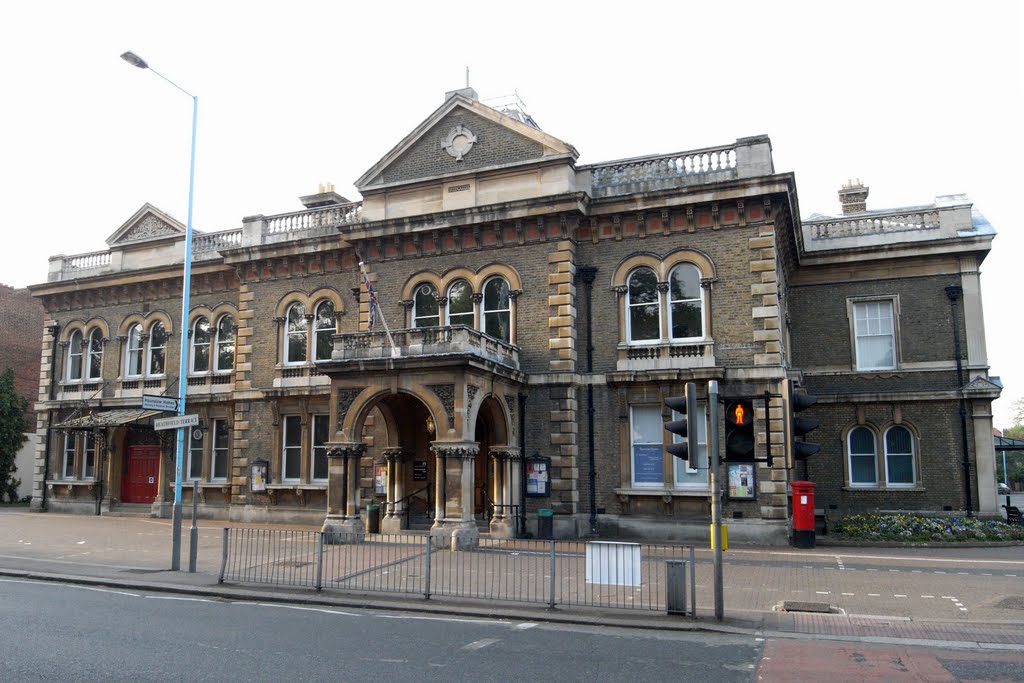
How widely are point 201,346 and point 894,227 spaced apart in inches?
941

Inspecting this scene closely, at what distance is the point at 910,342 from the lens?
2602 cm

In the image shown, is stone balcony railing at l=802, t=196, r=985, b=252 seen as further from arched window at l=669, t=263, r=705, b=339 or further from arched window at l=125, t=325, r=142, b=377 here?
arched window at l=125, t=325, r=142, b=377

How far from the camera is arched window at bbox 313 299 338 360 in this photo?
26750mm

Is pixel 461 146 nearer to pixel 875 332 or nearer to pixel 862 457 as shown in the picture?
pixel 875 332

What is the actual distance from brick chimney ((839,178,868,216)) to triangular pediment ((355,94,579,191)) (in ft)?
43.5

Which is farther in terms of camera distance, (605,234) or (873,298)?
(873,298)

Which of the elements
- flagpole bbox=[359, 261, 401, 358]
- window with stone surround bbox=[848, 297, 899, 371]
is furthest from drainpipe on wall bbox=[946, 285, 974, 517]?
flagpole bbox=[359, 261, 401, 358]

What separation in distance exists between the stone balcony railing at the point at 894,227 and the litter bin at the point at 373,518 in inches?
636

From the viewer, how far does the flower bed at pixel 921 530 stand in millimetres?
21156

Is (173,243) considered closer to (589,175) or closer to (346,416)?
(346,416)

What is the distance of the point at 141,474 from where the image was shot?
3027 centimetres

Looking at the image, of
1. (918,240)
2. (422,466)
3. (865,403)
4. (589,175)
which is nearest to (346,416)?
(422,466)

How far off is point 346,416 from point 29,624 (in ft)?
34.7

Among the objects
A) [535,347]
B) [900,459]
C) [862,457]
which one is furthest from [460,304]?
[900,459]
